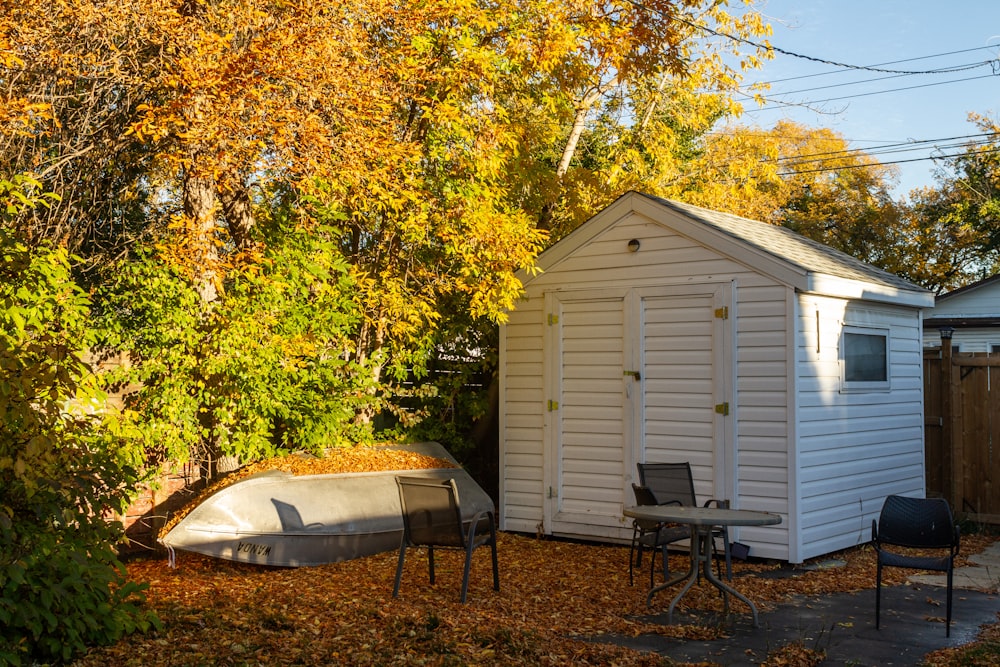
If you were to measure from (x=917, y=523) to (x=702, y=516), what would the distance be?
1440 mm

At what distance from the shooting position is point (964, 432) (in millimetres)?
11312

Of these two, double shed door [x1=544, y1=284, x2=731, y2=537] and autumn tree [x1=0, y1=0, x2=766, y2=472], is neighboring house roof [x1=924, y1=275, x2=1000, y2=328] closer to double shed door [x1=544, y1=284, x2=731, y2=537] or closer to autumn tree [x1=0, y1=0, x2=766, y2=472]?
autumn tree [x1=0, y1=0, x2=766, y2=472]

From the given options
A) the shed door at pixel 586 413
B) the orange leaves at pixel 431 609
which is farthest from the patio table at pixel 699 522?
the shed door at pixel 586 413

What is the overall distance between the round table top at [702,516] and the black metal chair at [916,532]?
716 millimetres

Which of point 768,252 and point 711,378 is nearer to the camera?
point 768,252

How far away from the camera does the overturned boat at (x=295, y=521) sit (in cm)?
808

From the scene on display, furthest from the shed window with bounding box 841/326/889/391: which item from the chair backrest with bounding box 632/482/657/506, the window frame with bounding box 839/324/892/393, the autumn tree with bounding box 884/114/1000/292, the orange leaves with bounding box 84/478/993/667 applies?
the autumn tree with bounding box 884/114/1000/292

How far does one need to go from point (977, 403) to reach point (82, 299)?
31.2ft

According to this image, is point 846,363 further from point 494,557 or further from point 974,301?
point 974,301

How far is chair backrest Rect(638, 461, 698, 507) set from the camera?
8.20 metres

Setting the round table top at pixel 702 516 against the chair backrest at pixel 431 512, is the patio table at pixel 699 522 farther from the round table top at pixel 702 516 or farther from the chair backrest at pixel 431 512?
the chair backrest at pixel 431 512

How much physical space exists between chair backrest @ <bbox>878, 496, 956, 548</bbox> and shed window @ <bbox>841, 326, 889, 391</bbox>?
2895mm

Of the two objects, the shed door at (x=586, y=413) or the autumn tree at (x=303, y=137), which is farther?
the shed door at (x=586, y=413)

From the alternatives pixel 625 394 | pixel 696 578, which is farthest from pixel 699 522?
pixel 625 394
